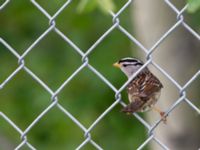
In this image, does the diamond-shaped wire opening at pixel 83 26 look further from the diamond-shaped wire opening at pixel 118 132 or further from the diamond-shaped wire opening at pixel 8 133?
the diamond-shaped wire opening at pixel 8 133

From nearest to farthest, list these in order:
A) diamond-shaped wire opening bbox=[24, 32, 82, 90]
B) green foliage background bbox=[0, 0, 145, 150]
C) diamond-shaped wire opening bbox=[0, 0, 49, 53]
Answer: green foliage background bbox=[0, 0, 145, 150] < diamond-shaped wire opening bbox=[24, 32, 82, 90] < diamond-shaped wire opening bbox=[0, 0, 49, 53]

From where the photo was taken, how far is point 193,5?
520 centimetres

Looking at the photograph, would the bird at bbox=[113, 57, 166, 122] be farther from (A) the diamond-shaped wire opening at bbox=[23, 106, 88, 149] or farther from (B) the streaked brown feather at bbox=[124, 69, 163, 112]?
(A) the diamond-shaped wire opening at bbox=[23, 106, 88, 149]

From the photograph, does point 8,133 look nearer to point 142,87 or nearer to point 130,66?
point 130,66

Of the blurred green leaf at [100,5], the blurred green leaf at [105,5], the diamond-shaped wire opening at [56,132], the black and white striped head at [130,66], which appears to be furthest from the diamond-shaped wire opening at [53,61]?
the blurred green leaf at [105,5]

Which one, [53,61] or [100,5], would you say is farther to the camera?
[53,61]

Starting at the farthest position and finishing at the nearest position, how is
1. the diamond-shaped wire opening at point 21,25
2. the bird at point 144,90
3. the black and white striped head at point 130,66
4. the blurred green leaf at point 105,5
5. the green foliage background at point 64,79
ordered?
the diamond-shaped wire opening at point 21,25 < the green foliage background at point 64,79 < the black and white striped head at point 130,66 < the bird at point 144,90 < the blurred green leaf at point 105,5

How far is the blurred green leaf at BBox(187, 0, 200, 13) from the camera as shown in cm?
518

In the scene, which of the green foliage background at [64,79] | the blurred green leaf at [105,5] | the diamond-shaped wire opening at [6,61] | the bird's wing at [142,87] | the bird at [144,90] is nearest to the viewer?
the blurred green leaf at [105,5]

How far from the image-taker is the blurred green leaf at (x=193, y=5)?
5.18 m

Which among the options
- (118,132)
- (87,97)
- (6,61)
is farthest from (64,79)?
(6,61)

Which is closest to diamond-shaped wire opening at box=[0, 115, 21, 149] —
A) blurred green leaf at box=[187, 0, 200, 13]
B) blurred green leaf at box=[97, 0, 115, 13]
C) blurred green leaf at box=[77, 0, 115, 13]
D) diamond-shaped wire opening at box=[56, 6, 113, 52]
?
diamond-shaped wire opening at box=[56, 6, 113, 52]

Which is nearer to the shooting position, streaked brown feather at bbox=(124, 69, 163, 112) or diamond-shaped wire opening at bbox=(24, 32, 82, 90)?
streaked brown feather at bbox=(124, 69, 163, 112)

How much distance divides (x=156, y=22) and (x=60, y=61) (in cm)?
294
